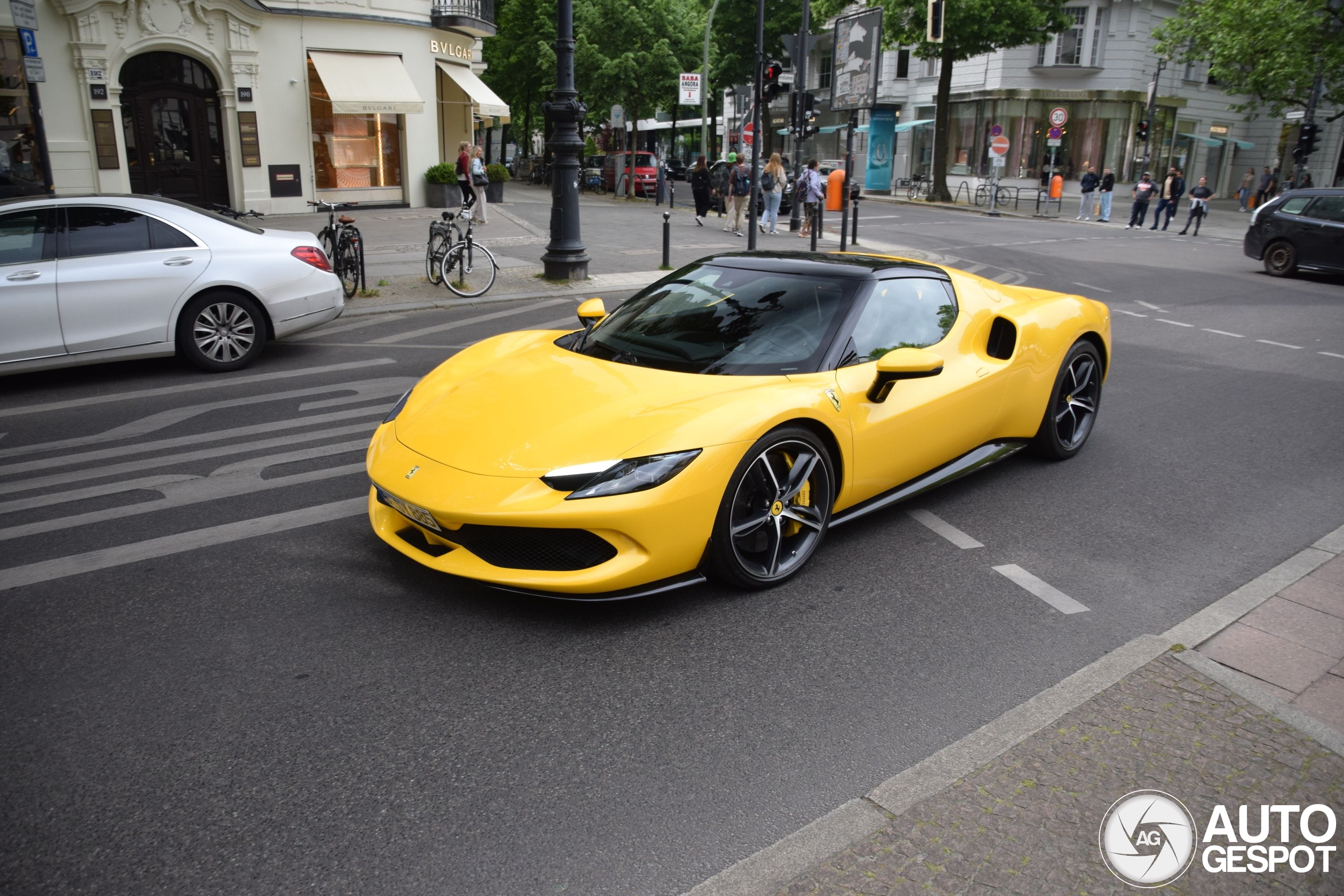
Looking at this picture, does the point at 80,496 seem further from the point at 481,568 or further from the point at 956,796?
the point at 956,796

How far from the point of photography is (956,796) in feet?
9.10

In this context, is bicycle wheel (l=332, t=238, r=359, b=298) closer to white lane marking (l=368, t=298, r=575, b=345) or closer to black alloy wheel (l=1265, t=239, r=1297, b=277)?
white lane marking (l=368, t=298, r=575, b=345)

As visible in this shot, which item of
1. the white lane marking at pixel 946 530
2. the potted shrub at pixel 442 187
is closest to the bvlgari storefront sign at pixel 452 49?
the potted shrub at pixel 442 187

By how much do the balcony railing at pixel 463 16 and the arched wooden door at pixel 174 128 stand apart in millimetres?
6222

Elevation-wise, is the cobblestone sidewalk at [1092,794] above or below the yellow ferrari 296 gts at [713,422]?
below

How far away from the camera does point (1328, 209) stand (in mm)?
16516

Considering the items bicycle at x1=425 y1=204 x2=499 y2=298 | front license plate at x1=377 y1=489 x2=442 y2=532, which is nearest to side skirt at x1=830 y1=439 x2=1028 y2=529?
front license plate at x1=377 y1=489 x2=442 y2=532

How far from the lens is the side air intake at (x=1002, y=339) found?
17.5 feet

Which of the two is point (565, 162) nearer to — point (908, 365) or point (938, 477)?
point (938, 477)

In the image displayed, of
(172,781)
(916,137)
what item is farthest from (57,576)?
(916,137)

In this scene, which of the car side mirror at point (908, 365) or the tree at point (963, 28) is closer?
the car side mirror at point (908, 365)

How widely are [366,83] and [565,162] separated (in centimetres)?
1264

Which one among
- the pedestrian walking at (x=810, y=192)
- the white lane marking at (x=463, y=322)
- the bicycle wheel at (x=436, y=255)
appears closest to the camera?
the white lane marking at (x=463, y=322)

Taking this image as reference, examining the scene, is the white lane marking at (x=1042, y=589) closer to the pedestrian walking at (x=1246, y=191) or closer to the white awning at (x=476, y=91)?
the white awning at (x=476, y=91)
